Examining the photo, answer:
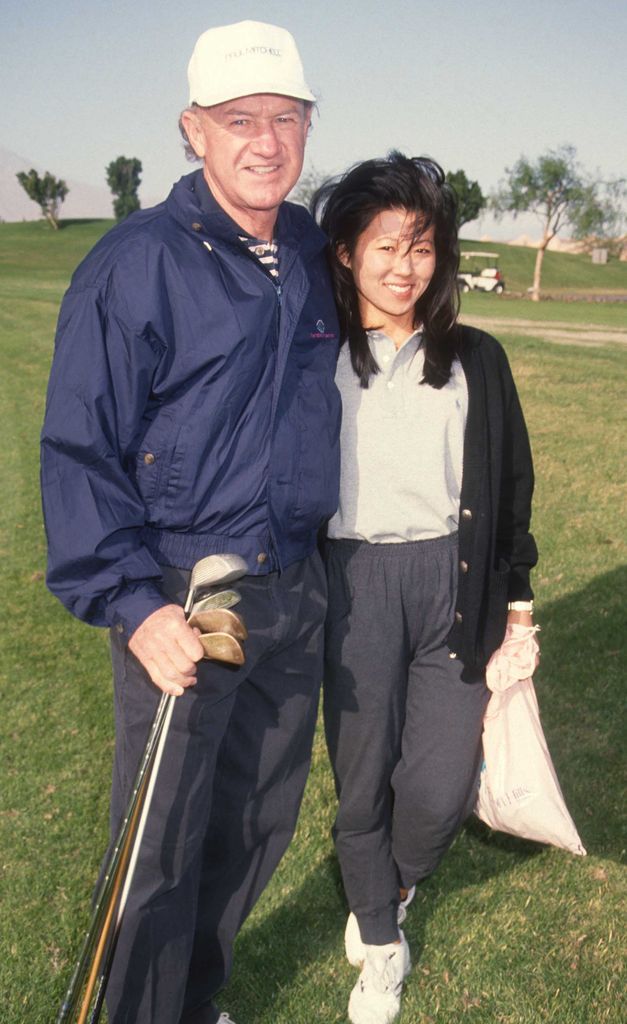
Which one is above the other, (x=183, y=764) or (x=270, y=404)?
(x=270, y=404)

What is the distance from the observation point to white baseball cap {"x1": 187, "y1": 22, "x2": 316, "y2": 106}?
2.47 m

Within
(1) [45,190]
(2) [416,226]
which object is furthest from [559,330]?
(1) [45,190]

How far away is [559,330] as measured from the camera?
20875 millimetres

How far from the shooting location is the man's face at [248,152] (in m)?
2.52

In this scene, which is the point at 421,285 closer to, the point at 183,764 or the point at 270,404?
the point at 270,404

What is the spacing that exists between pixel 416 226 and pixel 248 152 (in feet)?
1.97

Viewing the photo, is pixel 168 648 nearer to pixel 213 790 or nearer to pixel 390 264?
pixel 213 790

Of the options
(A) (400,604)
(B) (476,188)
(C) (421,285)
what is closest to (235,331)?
(C) (421,285)

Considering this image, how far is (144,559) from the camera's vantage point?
2.35m

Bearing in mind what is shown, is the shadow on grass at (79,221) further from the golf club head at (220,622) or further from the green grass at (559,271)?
the golf club head at (220,622)

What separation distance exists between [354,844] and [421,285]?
1.66 meters

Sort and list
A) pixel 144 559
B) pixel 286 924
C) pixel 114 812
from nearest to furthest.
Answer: pixel 144 559
pixel 114 812
pixel 286 924

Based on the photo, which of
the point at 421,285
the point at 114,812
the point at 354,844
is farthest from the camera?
the point at 354,844

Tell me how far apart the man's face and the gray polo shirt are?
0.58 metres
